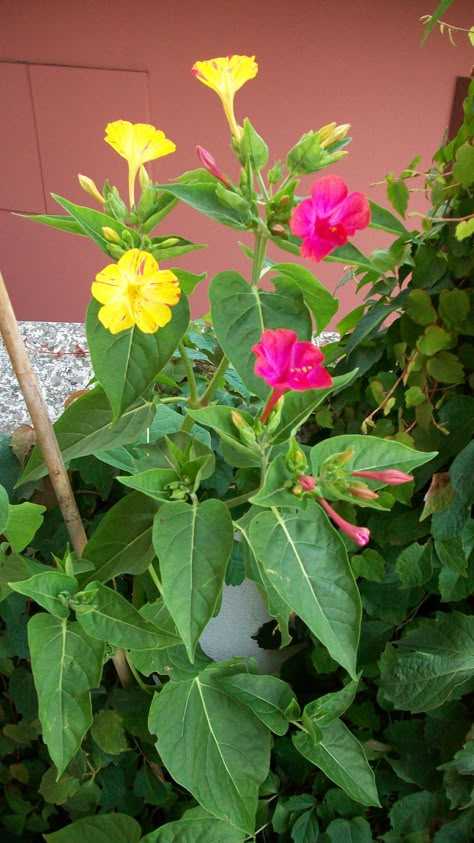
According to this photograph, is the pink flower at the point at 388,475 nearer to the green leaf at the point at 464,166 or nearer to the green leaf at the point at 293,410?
the green leaf at the point at 293,410

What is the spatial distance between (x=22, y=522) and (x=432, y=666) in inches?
18.6

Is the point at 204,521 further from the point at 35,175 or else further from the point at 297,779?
the point at 35,175

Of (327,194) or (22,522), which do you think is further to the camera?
(22,522)

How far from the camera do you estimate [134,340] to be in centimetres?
43

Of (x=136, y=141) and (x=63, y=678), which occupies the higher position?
(x=136, y=141)

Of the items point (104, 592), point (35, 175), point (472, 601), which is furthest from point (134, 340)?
point (35, 175)

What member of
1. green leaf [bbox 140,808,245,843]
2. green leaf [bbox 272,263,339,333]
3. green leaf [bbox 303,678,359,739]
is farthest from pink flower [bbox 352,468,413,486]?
green leaf [bbox 140,808,245,843]

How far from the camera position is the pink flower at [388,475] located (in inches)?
16.3

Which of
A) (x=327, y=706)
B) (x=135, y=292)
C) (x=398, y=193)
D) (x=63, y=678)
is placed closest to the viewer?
(x=135, y=292)

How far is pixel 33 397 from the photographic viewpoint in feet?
1.59

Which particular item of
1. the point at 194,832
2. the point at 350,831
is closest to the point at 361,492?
the point at 194,832

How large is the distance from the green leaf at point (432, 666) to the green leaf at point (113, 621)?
34 cm

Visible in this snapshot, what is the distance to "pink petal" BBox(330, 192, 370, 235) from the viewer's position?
387mm

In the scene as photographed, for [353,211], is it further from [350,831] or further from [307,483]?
[350,831]
